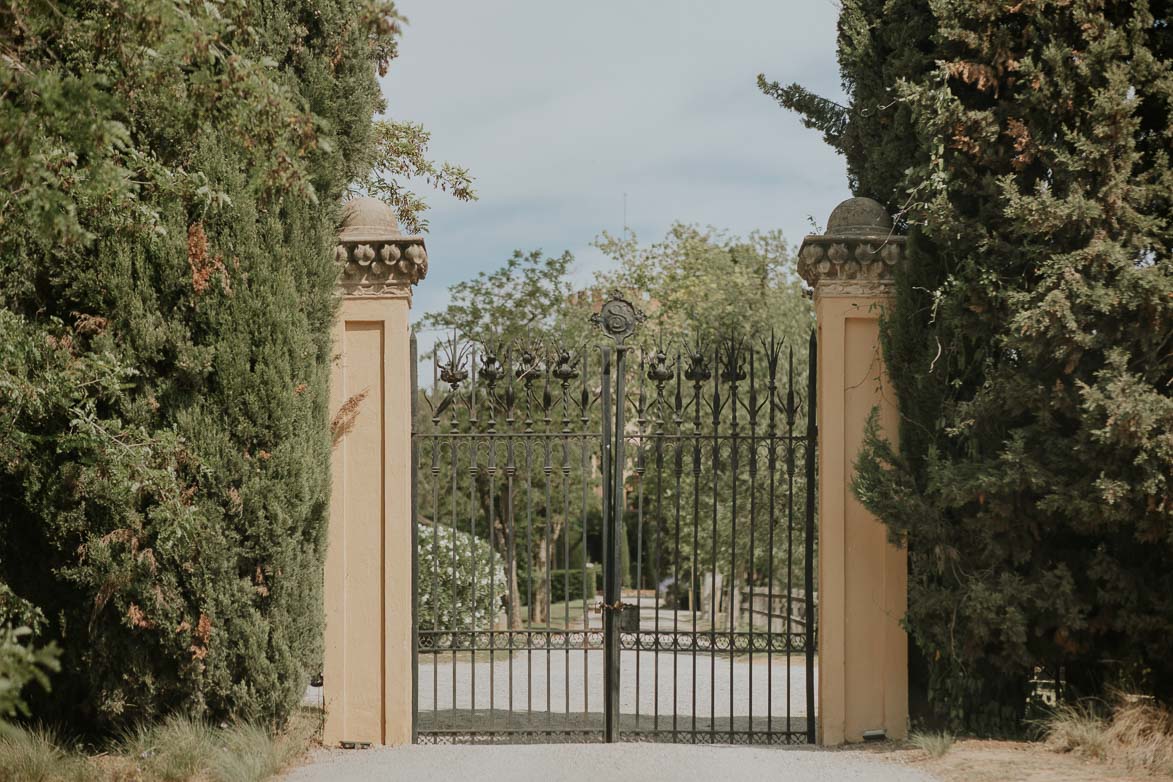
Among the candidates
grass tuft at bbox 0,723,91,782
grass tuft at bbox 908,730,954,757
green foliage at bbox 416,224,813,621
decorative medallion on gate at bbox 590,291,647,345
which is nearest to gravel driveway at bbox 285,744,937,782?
grass tuft at bbox 908,730,954,757

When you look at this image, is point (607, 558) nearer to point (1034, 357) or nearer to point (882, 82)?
point (1034, 357)

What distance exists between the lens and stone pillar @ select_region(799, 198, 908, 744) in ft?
24.3

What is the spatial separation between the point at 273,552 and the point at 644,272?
19.7 meters

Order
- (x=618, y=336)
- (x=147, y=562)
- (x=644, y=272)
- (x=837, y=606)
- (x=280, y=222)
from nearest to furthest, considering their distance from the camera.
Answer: (x=147, y=562) → (x=280, y=222) → (x=837, y=606) → (x=618, y=336) → (x=644, y=272)

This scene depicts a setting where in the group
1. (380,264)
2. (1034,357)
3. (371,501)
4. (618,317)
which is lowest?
(371,501)

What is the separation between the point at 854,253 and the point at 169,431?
14.7 ft

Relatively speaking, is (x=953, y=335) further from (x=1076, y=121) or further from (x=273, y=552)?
(x=273, y=552)

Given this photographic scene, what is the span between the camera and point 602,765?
6.56 metres

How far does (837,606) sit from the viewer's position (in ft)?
24.4

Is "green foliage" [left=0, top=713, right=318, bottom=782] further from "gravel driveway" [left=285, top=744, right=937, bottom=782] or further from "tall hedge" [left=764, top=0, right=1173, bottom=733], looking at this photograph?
"tall hedge" [left=764, top=0, right=1173, bottom=733]

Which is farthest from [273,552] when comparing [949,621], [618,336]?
[949,621]

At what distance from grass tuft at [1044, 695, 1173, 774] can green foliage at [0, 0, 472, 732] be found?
15.2 feet

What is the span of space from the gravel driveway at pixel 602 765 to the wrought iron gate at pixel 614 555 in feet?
1.50

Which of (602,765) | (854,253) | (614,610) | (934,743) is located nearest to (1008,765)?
(934,743)
